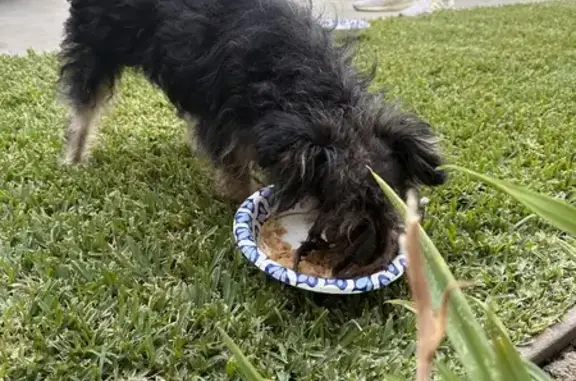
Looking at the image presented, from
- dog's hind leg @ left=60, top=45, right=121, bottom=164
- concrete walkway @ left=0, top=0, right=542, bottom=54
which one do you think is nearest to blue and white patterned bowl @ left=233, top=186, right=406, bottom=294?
dog's hind leg @ left=60, top=45, right=121, bottom=164

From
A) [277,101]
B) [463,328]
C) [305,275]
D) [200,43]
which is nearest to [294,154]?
[277,101]

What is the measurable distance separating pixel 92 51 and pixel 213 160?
0.83 meters

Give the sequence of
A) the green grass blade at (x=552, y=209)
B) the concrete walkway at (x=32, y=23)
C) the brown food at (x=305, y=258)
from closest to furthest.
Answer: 1. the green grass blade at (x=552, y=209)
2. the brown food at (x=305, y=258)
3. the concrete walkway at (x=32, y=23)

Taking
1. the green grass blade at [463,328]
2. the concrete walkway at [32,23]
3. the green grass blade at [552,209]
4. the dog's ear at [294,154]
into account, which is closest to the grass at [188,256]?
the dog's ear at [294,154]

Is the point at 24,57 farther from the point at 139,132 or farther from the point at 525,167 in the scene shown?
the point at 525,167

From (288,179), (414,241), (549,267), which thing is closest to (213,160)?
(288,179)

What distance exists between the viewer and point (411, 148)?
87.7 inches

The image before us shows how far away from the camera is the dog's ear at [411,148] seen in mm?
2232

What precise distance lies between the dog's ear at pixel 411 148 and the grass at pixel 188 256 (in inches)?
18.0

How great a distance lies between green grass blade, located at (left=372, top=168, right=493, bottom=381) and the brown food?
139cm

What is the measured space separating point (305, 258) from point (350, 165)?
0.44 metres

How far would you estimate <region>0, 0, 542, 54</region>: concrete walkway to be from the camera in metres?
6.08

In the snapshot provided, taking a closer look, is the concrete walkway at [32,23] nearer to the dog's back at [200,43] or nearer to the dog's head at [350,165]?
the dog's back at [200,43]

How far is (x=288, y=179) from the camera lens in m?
2.16
